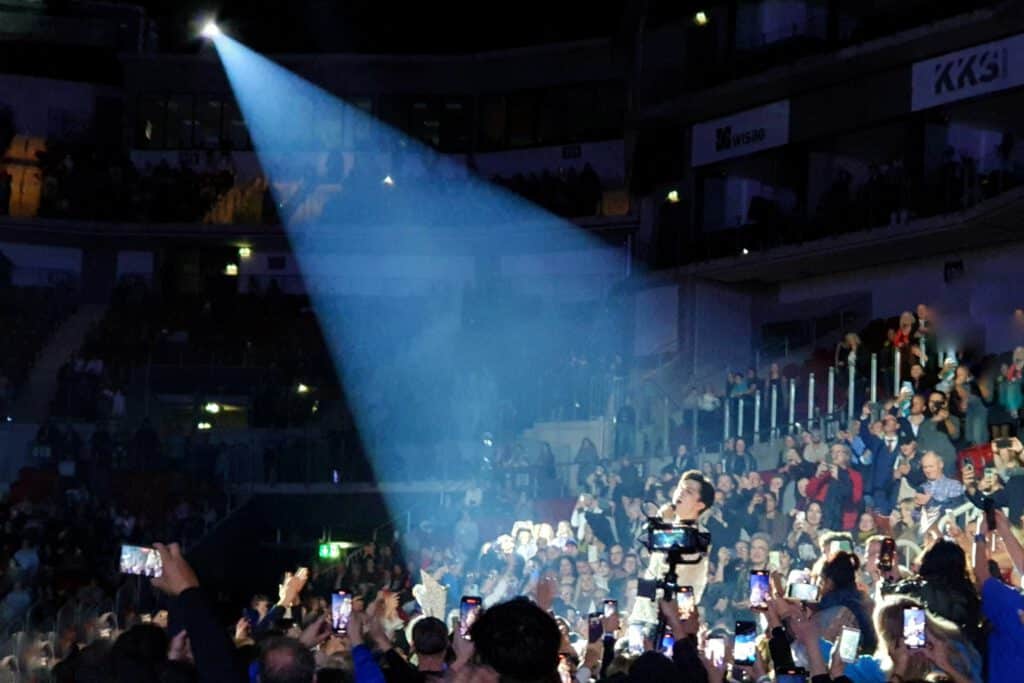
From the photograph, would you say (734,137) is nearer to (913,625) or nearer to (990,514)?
(990,514)

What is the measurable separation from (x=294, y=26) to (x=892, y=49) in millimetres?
18500

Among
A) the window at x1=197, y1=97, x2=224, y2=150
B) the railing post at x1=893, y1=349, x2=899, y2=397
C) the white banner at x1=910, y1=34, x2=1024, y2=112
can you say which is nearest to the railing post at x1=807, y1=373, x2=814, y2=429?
the railing post at x1=893, y1=349, x2=899, y2=397

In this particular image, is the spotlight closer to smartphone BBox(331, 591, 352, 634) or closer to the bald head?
the bald head

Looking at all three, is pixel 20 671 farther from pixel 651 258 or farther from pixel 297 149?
pixel 297 149

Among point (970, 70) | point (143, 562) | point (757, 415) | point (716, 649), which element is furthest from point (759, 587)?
point (970, 70)

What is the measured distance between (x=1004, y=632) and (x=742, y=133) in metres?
26.0

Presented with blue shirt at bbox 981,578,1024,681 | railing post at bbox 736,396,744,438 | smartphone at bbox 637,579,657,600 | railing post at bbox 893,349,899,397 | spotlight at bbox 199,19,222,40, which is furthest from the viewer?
spotlight at bbox 199,19,222,40

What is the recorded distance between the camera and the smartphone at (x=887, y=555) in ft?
30.0

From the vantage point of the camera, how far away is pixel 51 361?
119ft

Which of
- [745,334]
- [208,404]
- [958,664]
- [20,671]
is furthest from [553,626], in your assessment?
[208,404]

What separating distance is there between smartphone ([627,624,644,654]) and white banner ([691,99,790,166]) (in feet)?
74.8

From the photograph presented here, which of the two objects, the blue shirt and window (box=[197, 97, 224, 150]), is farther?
window (box=[197, 97, 224, 150])

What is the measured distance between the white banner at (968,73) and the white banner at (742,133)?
3.24m

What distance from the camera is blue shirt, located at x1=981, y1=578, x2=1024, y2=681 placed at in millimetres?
6777
